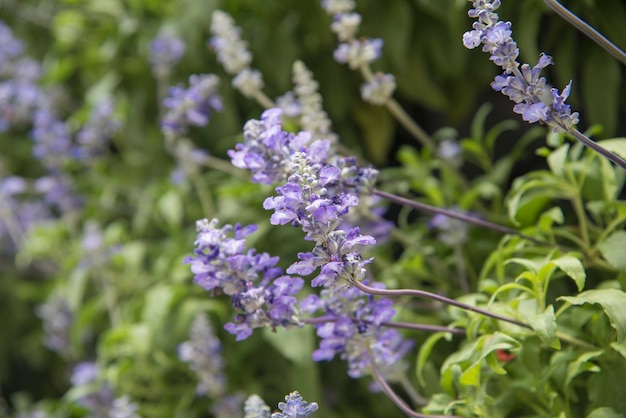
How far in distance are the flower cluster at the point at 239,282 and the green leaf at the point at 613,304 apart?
0.43 m

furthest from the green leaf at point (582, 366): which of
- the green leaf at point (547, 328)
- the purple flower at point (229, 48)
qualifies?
the purple flower at point (229, 48)

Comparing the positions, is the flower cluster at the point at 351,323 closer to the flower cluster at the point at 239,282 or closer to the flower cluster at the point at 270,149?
the flower cluster at the point at 239,282

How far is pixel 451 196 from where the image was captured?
181 cm

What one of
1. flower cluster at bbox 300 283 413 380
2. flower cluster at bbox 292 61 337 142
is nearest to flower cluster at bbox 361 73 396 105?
flower cluster at bbox 292 61 337 142

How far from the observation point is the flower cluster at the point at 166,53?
6.91 feet

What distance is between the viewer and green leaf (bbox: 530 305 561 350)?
42.2 inches

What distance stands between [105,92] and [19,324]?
123cm

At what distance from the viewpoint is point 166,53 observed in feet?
6.91

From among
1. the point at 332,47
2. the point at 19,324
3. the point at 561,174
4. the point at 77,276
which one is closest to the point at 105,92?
the point at 77,276

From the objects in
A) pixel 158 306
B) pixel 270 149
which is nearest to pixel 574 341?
pixel 270 149

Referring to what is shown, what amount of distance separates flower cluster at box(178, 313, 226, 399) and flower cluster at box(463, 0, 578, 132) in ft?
3.06

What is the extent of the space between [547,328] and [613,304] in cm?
10

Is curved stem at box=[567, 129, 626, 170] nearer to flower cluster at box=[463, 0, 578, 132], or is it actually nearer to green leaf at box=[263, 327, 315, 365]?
flower cluster at box=[463, 0, 578, 132]

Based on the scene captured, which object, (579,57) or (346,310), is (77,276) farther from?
(579,57)
